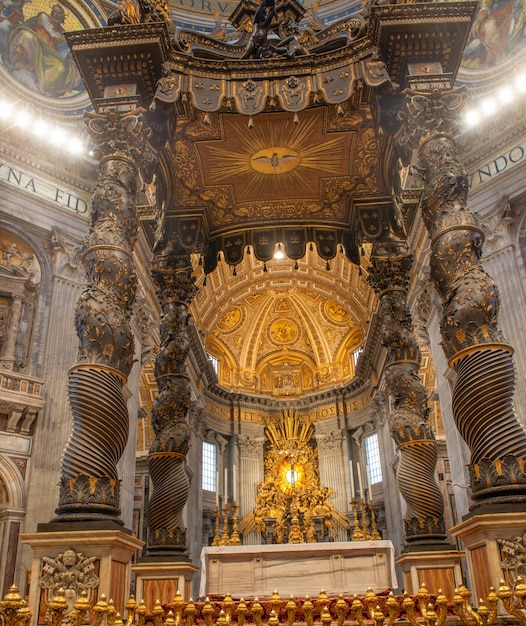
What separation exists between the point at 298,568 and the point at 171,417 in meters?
2.42

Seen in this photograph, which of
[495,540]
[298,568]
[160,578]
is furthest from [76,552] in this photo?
[298,568]

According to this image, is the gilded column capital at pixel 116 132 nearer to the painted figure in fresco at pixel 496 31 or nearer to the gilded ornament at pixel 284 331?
the painted figure in fresco at pixel 496 31

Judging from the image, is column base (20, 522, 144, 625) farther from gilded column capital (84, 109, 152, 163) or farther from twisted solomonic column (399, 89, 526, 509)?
gilded column capital (84, 109, 152, 163)

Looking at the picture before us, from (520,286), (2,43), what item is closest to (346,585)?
(520,286)

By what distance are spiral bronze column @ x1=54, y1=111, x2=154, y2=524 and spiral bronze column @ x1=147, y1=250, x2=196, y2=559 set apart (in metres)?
2.38

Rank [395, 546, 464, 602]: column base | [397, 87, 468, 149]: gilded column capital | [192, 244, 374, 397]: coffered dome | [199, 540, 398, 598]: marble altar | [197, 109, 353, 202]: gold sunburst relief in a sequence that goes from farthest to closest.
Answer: [192, 244, 374, 397]: coffered dome, [199, 540, 398, 598]: marble altar, [197, 109, 353, 202]: gold sunburst relief, [395, 546, 464, 602]: column base, [397, 87, 468, 149]: gilded column capital

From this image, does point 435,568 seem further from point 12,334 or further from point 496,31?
point 496,31

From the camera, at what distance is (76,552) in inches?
146

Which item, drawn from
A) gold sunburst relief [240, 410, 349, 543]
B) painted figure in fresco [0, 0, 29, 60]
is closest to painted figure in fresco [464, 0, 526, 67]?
painted figure in fresco [0, 0, 29, 60]

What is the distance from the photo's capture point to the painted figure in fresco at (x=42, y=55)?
511 inches

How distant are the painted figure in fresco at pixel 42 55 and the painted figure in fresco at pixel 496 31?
29.8 ft

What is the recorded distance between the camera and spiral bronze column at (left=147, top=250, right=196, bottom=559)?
6.57 metres

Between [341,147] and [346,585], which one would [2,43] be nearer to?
[341,147]

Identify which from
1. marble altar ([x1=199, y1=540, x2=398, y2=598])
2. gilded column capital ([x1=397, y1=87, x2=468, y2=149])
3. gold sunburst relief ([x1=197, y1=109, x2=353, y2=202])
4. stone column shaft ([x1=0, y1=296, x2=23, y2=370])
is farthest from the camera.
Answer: stone column shaft ([x1=0, y1=296, x2=23, y2=370])
